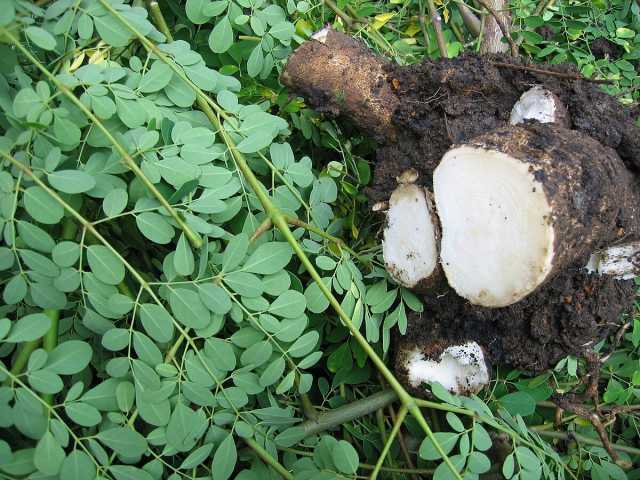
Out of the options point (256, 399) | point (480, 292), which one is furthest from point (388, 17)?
point (256, 399)

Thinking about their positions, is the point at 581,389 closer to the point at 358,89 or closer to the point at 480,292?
the point at 480,292

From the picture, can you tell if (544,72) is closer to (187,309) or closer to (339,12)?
(339,12)

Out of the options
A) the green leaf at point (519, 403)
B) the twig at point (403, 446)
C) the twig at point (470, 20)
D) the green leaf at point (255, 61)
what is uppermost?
the green leaf at point (255, 61)

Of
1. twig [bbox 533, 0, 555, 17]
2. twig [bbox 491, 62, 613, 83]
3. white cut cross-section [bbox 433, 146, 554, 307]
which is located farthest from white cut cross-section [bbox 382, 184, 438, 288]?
twig [bbox 533, 0, 555, 17]

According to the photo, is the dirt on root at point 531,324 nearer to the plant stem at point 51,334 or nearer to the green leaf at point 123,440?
the green leaf at point 123,440

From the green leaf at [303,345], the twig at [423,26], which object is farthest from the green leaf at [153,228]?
the twig at [423,26]

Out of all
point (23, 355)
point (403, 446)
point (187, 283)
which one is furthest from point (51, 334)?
point (403, 446)
